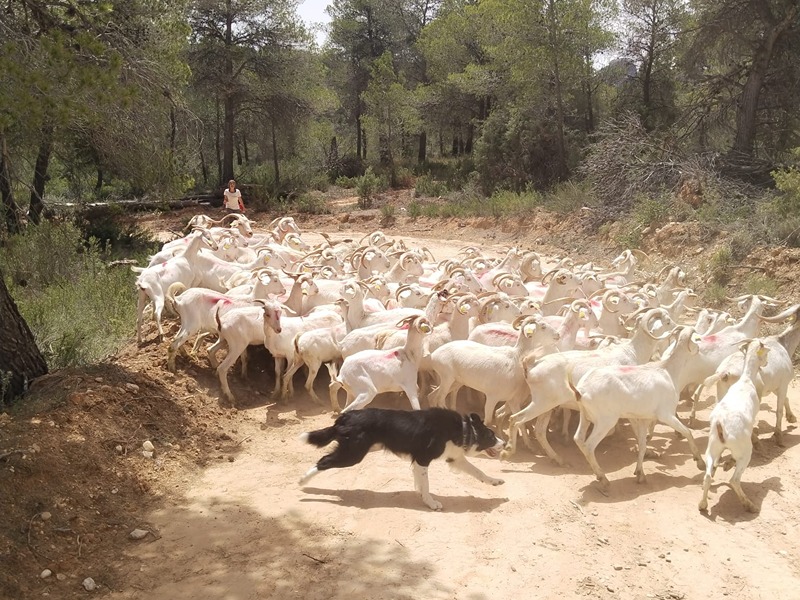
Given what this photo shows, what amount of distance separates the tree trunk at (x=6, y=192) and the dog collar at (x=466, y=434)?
16.3 ft

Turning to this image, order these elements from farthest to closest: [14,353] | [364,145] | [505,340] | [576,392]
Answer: [364,145] < [505,340] < [14,353] < [576,392]

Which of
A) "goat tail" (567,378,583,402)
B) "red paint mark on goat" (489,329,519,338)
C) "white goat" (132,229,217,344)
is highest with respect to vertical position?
"white goat" (132,229,217,344)

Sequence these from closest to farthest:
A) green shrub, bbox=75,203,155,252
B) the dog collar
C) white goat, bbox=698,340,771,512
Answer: white goat, bbox=698,340,771,512, the dog collar, green shrub, bbox=75,203,155,252

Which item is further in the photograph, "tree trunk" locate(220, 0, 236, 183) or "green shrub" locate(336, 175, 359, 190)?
"green shrub" locate(336, 175, 359, 190)

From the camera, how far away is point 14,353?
666 centimetres

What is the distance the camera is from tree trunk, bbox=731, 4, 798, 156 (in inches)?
667

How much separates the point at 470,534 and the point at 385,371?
2056 mm

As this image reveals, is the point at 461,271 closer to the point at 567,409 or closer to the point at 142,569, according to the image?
the point at 567,409

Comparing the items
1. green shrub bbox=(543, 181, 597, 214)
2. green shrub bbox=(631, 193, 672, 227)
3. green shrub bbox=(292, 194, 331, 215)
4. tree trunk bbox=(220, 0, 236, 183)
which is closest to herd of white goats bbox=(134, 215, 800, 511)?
green shrub bbox=(631, 193, 672, 227)

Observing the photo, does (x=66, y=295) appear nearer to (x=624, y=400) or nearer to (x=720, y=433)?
(x=624, y=400)

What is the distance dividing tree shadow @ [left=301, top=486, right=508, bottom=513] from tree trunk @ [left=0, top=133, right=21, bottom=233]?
4449 mm

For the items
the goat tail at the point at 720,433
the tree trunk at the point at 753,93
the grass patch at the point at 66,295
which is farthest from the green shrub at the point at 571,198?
the goat tail at the point at 720,433

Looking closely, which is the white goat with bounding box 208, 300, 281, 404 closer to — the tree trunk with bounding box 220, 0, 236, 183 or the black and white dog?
the black and white dog

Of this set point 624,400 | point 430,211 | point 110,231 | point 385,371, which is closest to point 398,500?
point 385,371
